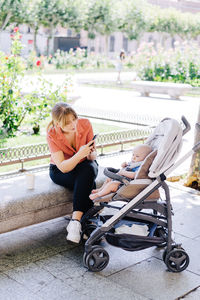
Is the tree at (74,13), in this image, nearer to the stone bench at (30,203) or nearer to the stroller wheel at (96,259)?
the stone bench at (30,203)

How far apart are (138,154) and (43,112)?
14.9 feet

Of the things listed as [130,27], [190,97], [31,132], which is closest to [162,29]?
[130,27]

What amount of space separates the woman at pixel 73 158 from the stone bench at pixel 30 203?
0.13 m

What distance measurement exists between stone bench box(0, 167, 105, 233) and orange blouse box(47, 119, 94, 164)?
1.12 feet

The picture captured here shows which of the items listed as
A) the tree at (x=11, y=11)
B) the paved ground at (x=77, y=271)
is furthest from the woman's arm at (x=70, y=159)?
the tree at (x=11, y=11)

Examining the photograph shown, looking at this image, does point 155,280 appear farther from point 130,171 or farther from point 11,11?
point 11,11

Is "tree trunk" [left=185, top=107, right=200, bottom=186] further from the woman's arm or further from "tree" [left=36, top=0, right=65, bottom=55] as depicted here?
"tree" [left=36, top=0, right=65, bottom=55]

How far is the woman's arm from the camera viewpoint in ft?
13.1

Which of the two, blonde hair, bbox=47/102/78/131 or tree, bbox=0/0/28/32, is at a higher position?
tree, bbox=0/0/28/32

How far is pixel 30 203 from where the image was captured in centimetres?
386

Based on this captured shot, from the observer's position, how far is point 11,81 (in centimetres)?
803

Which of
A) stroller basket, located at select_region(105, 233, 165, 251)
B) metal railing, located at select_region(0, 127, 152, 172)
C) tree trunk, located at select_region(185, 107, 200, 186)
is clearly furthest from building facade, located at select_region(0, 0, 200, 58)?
stroller basket, located at select_region(105, 233, 165, 251)

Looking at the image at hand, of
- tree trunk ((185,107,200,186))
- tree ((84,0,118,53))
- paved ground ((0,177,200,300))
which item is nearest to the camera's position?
paved ground ((0,177,200,300))

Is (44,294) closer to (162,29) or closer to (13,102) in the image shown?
(13,102)
